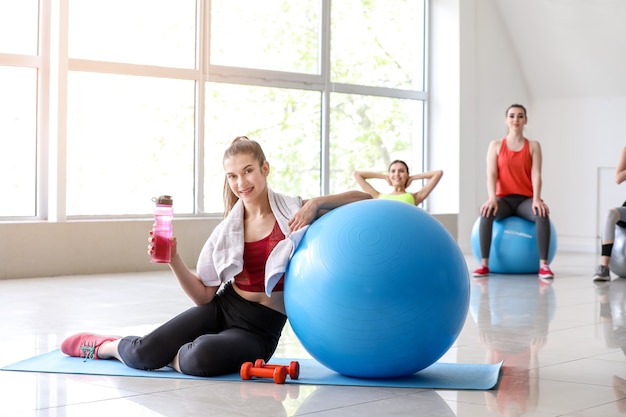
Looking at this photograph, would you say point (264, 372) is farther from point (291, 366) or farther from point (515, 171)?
point (515, 171)

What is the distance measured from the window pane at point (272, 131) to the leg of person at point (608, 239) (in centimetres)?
304

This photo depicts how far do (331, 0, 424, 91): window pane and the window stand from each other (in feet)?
0.05

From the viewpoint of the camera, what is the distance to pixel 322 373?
3.12 meters

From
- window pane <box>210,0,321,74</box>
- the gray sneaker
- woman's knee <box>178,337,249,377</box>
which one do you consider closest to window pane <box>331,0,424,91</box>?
window pane <box>210,0,321,74</box>

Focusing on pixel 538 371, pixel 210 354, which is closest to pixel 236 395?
pixel 210 354

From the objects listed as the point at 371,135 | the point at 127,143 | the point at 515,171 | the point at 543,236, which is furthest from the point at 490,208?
the point at 127,143

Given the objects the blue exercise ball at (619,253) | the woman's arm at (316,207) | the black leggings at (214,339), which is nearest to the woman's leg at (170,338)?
the black leggings at (214,339)

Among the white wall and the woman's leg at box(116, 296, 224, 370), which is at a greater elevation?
the white wall

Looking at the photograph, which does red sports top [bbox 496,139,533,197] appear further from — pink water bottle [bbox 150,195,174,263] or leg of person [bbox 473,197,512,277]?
pink water bottle [bbox 150,195,174,263]

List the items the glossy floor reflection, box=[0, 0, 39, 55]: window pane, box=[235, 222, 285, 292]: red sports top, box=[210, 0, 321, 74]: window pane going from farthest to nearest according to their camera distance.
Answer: box=[210, 0, 321, 74]: window pane, box=[0, 0, 39, 55]: window pane, box=[235, 222, 285, 292]: red sports top, the glossy floor reflection

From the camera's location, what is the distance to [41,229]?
6.56 meters

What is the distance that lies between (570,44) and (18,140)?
566cm

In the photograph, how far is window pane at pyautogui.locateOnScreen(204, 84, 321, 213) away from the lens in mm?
7934

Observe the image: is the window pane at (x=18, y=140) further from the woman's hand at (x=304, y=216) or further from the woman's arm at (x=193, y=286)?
the woman's hand at (x=304, y=216)
